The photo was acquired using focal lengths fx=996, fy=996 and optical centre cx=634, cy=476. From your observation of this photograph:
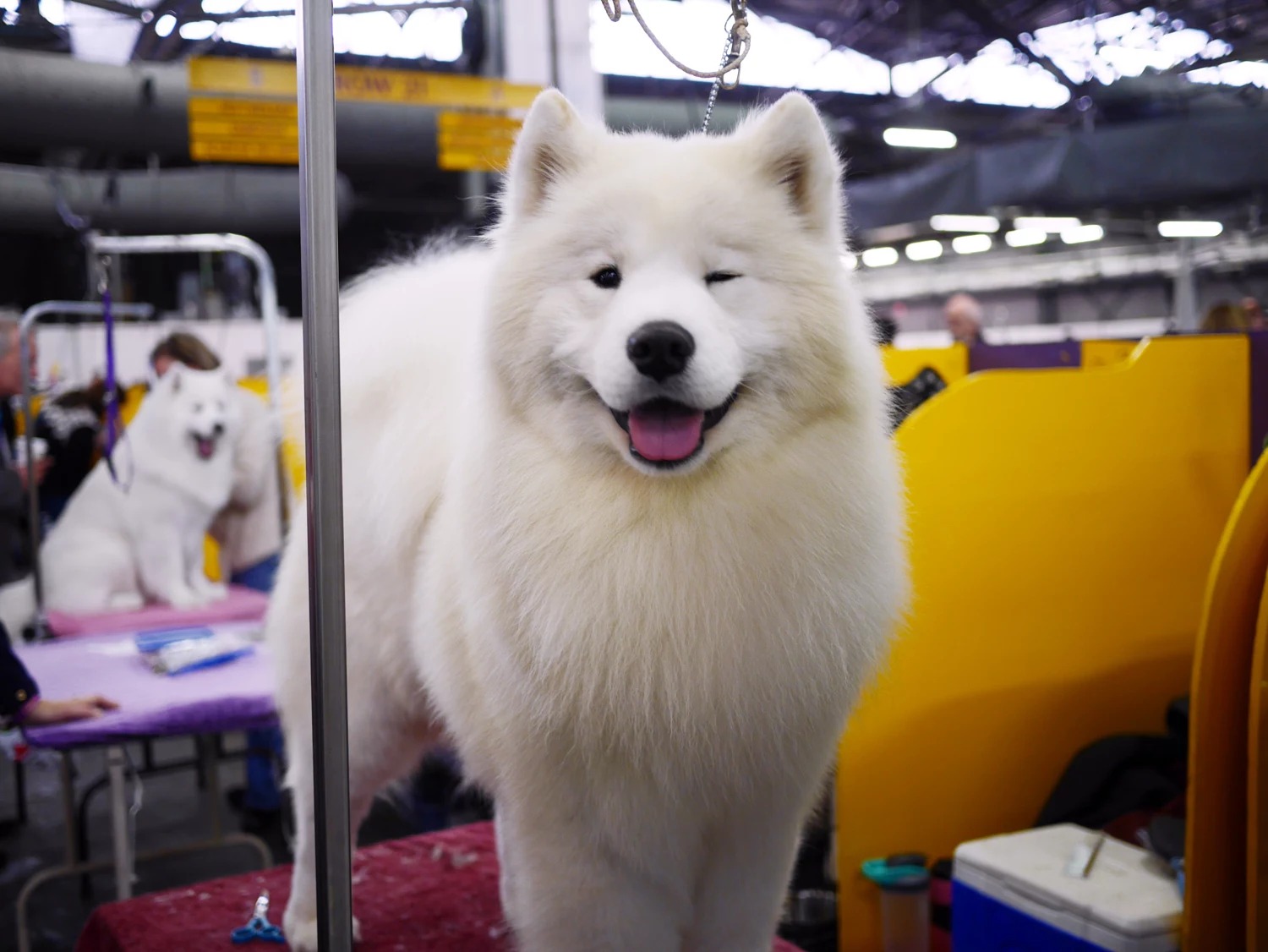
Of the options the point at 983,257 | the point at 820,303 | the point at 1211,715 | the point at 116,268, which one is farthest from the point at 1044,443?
the point at 983,257

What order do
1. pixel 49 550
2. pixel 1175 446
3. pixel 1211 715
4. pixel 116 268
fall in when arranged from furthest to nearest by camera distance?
pixel 116 268 → pixel 49 550 → pixel 1175 446 → pixel 1211 715

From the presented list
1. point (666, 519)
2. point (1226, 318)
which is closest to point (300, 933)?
point (666, 519)

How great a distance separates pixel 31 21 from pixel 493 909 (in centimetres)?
197

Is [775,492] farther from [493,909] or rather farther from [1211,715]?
[493,909]

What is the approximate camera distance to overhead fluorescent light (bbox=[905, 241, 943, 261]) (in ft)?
52.4

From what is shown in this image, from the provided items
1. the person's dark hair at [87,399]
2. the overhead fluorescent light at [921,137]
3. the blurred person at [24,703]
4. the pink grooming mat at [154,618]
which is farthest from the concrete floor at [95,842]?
the overhead fluorescent light at [921,137]

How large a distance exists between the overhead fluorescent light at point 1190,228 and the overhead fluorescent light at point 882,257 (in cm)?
571

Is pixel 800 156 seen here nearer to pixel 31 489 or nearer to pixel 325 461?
pixel 325 461

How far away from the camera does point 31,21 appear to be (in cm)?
170

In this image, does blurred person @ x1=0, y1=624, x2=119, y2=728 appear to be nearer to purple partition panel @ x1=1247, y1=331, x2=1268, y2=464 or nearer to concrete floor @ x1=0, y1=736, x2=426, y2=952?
concrete floor @ x1=0, y1=736, x2=426, y2=952

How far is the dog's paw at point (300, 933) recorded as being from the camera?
1.94 meters

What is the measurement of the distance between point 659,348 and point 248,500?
444cm

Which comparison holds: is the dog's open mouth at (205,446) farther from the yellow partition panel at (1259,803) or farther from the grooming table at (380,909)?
the yellow partition panel at (1259,803)

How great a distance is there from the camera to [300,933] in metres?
1.96
